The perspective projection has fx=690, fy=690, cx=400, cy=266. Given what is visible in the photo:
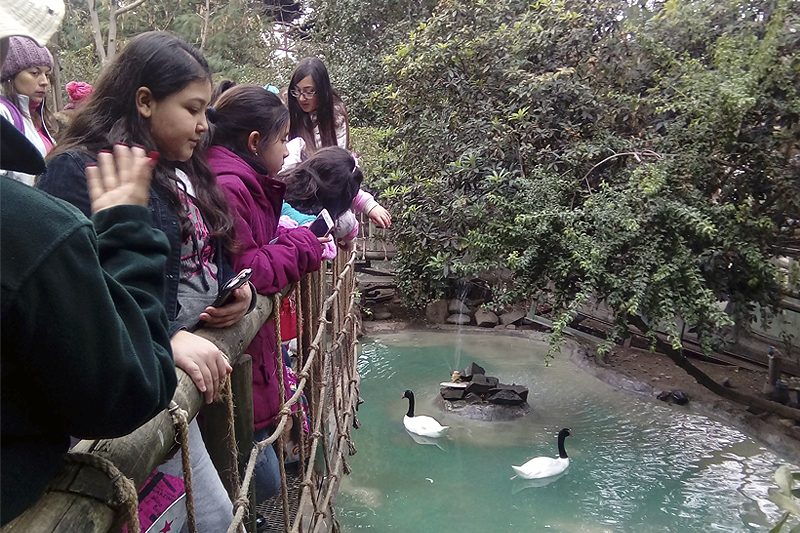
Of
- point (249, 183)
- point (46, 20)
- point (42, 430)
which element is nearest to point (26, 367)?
point (42, 430)

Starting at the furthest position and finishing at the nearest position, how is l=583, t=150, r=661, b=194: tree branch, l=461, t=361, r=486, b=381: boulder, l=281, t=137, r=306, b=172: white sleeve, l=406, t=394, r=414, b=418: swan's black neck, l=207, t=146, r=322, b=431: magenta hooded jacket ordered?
l=461, t=361, r=486, b=381: boulder, l=406, t=394, r=414, b=418: swan's black neck, l=583, t=150, r=661, b=194: tree branch, l=281, t=137, r=306, b=172: white sleeve, l=207, t=146, r=322, b=431: magenta hooded jacket

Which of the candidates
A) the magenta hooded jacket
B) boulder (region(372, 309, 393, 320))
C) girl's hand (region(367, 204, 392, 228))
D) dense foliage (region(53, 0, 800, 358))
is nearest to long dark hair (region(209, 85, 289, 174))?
the magenta hooded jacket

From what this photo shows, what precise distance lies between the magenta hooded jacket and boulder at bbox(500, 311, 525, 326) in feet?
23.7

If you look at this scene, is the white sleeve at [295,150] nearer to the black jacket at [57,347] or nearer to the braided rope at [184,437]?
the braided rope at [184,437]

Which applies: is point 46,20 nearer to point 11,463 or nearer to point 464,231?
point 11,463

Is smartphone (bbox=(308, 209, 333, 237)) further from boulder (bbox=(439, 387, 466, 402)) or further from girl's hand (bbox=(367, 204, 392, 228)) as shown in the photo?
boulder (bbox=(439, 387, 466, 402))

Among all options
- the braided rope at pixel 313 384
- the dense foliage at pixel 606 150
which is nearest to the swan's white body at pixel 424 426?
the dense foliage at pixel 606 150

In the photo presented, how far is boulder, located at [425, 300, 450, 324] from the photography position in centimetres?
874

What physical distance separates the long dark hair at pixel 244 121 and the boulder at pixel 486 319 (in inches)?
282

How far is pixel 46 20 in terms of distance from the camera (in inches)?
25.6

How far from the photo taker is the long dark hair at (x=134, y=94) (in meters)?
1.13

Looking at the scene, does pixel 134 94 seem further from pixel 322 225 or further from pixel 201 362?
pixel 322 225

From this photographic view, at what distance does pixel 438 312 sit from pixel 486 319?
0.61 m

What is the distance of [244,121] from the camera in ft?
5.32
